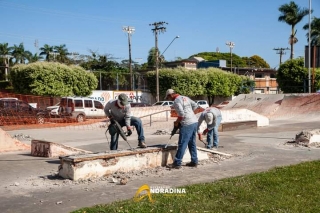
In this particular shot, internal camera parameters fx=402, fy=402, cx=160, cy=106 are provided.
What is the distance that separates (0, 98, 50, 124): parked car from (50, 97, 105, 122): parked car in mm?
1958

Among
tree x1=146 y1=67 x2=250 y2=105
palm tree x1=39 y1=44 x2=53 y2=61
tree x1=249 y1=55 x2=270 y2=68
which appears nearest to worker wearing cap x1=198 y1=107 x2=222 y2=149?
tree x1=146 y1=67 x2=250 y2=105

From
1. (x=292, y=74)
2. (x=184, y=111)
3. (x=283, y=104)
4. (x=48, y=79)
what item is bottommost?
(x=283, y=104)

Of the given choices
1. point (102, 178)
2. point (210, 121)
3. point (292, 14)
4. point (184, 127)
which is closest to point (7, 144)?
point (102, 178)

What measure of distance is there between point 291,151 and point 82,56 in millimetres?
56758

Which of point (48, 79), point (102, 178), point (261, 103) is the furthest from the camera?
point (48, 79)

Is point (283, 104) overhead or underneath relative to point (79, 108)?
overhead

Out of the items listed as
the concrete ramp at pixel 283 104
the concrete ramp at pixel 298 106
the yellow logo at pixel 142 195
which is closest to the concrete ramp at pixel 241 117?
the concrete ramp at pixel 283 104

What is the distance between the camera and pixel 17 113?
2375 centimetres

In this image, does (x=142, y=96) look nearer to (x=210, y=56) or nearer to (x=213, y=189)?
(x=213, y=189)

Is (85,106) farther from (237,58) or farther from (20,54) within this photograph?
(237,58)

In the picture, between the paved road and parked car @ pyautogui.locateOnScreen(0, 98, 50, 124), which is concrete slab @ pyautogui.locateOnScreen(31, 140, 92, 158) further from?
parked car @ pyautogui.locateOnScreen(0, 98, 50, 124)

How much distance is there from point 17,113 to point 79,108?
588 cm

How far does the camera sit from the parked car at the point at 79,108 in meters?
27.2

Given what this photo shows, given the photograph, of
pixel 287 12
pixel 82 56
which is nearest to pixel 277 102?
pixel 287 12
